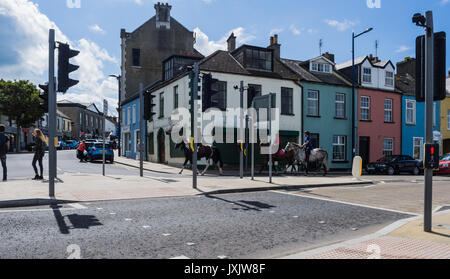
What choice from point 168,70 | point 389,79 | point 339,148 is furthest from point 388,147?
point 168,70

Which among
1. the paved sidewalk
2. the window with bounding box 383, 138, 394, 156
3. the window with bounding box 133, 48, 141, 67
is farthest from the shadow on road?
the window with bounding box 133, 48, 141, 67

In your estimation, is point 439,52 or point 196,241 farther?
point 439,52

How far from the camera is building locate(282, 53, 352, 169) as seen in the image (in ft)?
81.9

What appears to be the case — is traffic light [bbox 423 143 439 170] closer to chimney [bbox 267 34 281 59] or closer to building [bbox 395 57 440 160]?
chimney [bbox 267 34 281 59]

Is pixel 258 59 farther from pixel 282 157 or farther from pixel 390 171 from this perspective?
pixel 390 171

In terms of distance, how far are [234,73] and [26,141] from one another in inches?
1863

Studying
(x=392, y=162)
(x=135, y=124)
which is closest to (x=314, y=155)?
(x=392, y=162)

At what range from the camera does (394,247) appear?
4461mm

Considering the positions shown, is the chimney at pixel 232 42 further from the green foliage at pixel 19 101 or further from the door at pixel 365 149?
the green foliage at pixel 19 101

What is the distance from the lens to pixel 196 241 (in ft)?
16.1

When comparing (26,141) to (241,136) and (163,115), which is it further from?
(241,136)

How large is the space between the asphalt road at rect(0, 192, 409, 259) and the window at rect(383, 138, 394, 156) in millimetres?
21964

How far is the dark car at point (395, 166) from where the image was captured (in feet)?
75.3

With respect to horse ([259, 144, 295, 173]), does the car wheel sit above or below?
below
